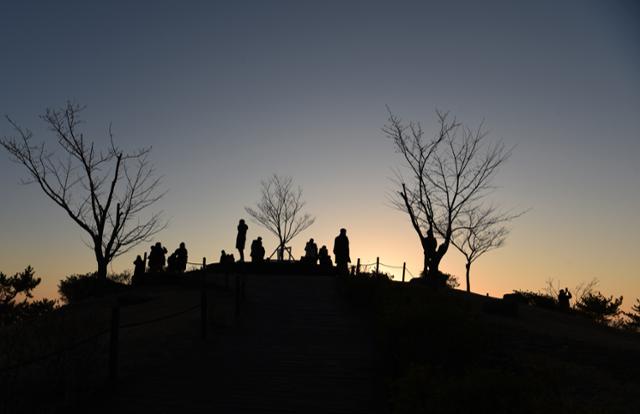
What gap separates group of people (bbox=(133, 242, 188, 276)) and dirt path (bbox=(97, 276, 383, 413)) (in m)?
14.9

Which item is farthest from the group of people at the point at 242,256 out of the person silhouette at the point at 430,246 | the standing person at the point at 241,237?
the person silhouette at the point at 430,246

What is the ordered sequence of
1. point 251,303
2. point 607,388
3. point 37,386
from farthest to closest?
point 251,303
point 607,388
point 37,386

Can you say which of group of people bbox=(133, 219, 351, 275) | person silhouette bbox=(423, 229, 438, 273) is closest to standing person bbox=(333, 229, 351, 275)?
group of people bbox=(133, 219, 351, 275)

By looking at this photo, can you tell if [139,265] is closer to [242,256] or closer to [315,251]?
[242,256]

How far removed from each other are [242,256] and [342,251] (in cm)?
498

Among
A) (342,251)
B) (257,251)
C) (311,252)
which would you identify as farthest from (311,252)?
(342,251)

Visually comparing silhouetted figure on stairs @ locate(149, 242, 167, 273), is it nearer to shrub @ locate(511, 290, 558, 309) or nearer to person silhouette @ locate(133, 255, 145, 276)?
person silhouette @ locate(133, 255, 145, 276)

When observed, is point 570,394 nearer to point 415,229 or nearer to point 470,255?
point 415,229

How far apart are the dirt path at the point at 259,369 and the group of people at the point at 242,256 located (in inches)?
406

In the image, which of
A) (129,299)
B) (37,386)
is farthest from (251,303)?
(37,386)

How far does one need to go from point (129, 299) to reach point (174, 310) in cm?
616

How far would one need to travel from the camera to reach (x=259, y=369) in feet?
36.0

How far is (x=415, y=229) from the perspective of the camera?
98.4 feet

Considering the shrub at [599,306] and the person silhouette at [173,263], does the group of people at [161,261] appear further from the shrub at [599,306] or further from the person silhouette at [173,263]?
the shrub at [599,306]
